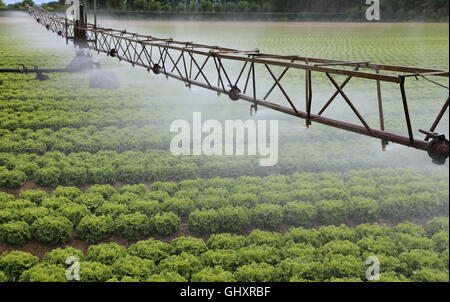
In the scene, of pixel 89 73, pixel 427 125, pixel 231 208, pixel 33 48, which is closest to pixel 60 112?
pixel 89 73

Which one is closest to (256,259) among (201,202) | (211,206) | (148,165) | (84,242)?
(211,206)

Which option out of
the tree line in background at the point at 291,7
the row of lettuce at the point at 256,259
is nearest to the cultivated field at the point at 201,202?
the row of lettuce at the point at 256,259

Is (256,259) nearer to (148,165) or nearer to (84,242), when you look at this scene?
(84,242)

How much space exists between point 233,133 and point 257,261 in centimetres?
985

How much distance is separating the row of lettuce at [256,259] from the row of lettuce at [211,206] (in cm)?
82

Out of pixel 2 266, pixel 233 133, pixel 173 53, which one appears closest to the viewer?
pixel 2 266

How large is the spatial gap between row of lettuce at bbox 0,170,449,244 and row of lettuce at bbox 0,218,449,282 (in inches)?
32.3

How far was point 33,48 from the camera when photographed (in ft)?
162

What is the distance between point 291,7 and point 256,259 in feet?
57.1

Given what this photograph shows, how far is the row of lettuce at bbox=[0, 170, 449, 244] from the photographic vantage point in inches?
442

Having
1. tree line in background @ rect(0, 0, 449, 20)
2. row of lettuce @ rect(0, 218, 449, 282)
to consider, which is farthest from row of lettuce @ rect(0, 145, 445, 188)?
tree line in background @ rect(0, 0, 449, 20)

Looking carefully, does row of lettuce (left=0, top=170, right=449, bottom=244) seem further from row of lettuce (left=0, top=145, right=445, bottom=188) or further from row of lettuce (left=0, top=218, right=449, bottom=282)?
row of lettuce (left=0, top=145, right=445, bottom=188)

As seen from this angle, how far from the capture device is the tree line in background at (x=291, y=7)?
21531 mm

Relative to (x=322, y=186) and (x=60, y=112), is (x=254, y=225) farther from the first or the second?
(x=60, y=112)
